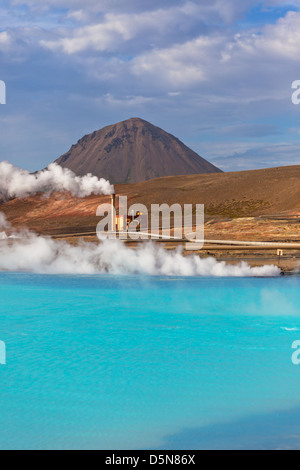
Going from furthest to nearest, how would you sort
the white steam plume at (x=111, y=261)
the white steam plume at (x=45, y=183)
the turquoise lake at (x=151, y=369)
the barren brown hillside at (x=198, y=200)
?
the white steam plume at (x=45, y=183) → the barren brown hillside at (x=198, y=200) → the white steam plume at (x=111, y=261) → the turquoise lake at (x=151, y=369)

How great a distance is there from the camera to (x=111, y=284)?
25812 mm

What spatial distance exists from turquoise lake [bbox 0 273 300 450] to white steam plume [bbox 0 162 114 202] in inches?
2145

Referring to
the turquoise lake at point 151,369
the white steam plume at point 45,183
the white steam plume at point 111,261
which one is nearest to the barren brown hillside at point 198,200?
the white steam plume at point 45,183

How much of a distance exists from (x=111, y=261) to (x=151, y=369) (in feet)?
65.5

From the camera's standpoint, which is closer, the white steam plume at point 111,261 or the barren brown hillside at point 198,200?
the white steam plume at point 111,261

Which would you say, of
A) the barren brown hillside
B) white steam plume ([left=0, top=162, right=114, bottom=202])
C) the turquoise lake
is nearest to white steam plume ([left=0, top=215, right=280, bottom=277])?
the turquoise lake

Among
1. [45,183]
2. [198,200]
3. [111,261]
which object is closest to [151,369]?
[111,261]

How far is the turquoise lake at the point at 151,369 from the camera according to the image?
909 centimetres

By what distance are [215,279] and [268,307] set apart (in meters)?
6.54

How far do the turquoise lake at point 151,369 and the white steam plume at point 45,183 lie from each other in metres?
54.5

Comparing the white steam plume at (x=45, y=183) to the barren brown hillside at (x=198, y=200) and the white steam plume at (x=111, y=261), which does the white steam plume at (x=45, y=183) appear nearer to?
the barren brown hillside at (x=198, y=200)

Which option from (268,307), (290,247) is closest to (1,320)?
(268,307)

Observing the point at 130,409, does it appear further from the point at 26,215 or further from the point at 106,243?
the point at 26,215

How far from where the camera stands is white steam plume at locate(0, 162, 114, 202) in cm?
7816
